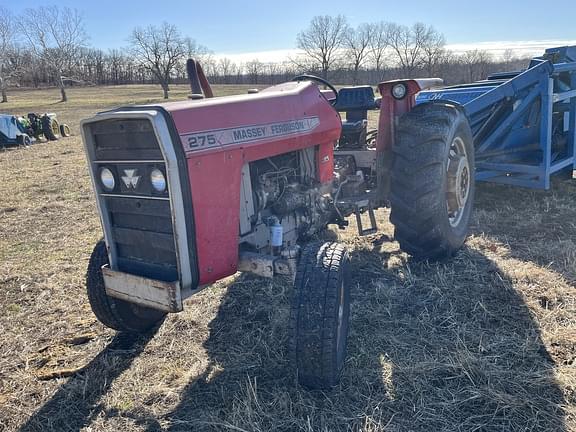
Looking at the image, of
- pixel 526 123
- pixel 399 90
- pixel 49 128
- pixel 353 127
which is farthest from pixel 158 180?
pixel 49 128

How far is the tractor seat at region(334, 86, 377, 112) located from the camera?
540 centimetres

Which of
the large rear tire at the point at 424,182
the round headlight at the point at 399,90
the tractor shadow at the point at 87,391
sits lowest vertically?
the tractor shadow at the point at 87,391

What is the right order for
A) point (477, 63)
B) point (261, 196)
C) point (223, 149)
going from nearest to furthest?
point (223, 149)
point (261, 196)
point (477, 63)

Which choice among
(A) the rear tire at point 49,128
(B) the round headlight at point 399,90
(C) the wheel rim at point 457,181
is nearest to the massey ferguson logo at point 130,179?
(B) the round headlight at point 399,90

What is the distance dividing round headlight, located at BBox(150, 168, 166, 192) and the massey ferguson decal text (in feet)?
0.66

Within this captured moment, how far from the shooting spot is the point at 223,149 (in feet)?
8.89

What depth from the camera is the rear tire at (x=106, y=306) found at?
3.20 m

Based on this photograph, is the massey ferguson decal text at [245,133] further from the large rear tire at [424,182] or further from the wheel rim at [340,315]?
the wheel rim at [340,315]

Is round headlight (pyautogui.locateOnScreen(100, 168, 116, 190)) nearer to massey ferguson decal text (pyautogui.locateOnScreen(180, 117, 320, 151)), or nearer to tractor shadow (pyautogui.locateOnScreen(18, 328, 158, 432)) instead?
massey ferguson decal text (pyautogui.locateOnScreen(180, 117, 320, 151))

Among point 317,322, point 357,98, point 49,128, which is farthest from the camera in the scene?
point 49,128

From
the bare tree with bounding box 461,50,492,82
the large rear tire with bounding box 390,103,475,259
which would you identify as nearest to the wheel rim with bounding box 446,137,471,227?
the large rear tire with bounding box 390,103,475,259

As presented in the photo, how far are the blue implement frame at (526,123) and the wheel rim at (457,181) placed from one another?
94cm

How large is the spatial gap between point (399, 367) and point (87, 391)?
1762mm

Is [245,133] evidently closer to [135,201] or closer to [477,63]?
[135,201]
